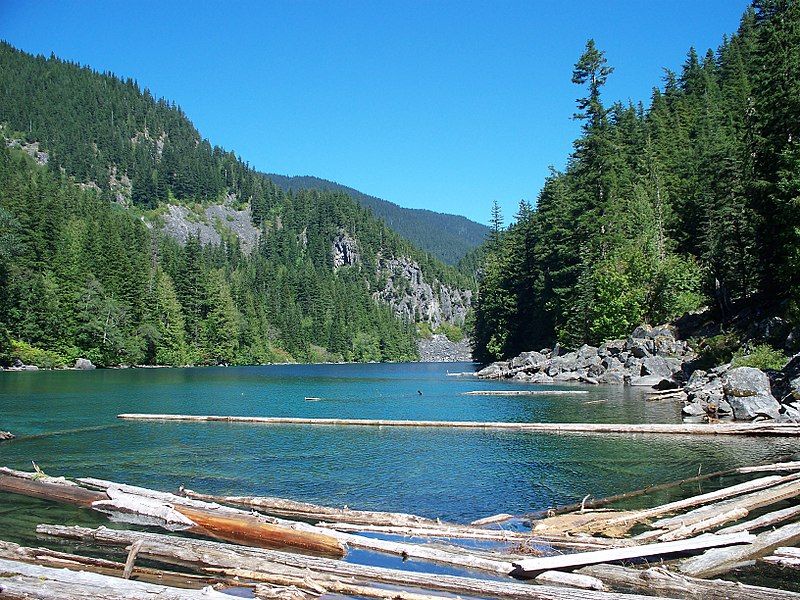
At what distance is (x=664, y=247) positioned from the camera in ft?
278

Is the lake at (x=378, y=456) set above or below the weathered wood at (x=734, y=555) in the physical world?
below

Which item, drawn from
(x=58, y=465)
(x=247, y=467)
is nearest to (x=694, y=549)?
(x=247, y=467)

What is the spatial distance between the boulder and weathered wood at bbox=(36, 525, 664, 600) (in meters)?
98.5

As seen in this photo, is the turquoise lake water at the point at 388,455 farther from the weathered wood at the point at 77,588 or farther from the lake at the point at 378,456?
the weathered wood at the point at 77,588

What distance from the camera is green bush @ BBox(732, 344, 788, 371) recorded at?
40.1 metres

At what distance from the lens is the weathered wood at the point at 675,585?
11.0m

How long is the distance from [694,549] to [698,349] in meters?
50.2

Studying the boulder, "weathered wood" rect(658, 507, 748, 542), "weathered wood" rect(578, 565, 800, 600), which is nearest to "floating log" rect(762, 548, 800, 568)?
"weathered wood" rect(658, 507, 748, 542)

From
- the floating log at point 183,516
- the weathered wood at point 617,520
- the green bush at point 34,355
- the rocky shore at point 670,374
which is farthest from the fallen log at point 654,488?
the green bush at point 34,355

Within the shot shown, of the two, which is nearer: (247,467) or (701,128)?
(247,467)

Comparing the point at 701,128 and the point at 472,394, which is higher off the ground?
the point at 701,128

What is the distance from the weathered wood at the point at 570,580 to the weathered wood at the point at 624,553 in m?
0.15

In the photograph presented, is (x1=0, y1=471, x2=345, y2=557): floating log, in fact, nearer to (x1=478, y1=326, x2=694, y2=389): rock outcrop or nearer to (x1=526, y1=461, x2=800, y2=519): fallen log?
(x1=526, y1=461, x2=800, y2=519): fallen log

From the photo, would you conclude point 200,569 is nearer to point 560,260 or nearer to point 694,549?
point 694,549
